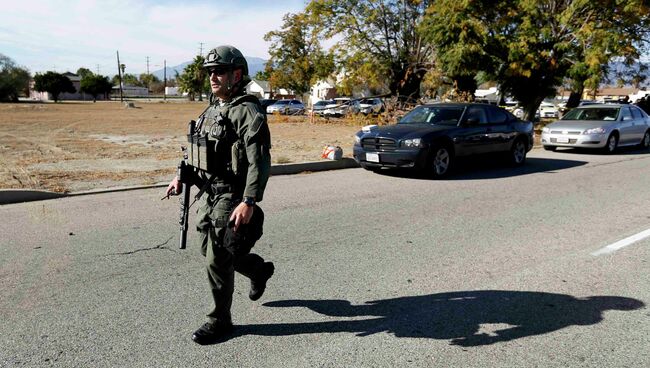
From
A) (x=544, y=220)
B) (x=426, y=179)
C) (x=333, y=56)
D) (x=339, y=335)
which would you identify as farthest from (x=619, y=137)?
(x=333, y=56)

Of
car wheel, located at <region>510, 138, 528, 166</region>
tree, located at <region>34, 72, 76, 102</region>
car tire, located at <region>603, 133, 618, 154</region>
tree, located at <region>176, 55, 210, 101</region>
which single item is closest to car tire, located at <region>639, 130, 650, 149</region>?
car tire, located at <region>603, 133, 618, 154</region>

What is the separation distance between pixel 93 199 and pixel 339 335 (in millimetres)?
5441

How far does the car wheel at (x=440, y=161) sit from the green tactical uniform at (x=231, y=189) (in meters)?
7.10

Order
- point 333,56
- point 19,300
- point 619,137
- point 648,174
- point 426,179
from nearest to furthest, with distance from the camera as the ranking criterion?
point 19,300
point 426,179
point 648,174
point 619,137
point 333,56

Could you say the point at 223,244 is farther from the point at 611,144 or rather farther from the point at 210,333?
the point at 611,144

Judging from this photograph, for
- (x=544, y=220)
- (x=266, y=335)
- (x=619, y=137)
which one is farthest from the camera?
(x=619, y=137)

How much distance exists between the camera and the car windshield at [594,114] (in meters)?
15.4

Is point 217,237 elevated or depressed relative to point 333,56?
depressed

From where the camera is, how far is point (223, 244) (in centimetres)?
299

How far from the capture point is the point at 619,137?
15.1 m

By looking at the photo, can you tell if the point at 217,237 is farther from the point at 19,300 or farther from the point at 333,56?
the point at 333,56

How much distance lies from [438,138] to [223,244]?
7.50 m

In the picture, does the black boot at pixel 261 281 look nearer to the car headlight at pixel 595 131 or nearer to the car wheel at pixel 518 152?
the car wheel at pixel 518 152

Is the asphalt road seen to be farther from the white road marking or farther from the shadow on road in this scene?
the shadow on road
